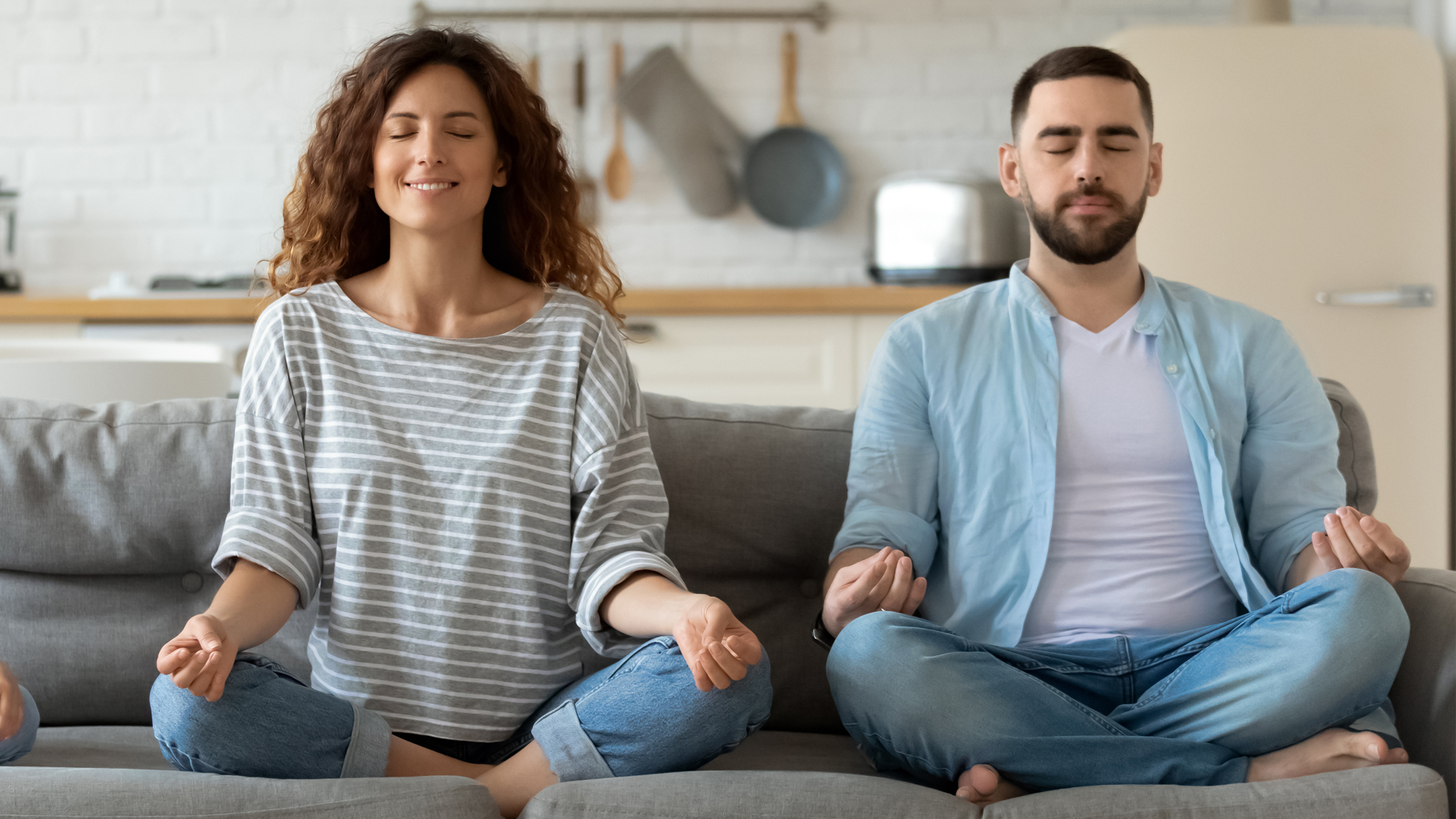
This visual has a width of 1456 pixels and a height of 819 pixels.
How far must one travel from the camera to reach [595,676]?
1232mm

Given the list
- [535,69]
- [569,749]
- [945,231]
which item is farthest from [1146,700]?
[535,69]

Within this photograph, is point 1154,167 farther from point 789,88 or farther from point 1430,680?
point 789,88

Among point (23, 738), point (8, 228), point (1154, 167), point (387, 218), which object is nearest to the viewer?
point (23, 738)

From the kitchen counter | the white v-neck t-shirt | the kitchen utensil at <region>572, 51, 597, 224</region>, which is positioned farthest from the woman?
Result: the kitchen utensil at <region>572, 51, 597, 224</region>

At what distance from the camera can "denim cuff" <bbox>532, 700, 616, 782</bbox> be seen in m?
1.15

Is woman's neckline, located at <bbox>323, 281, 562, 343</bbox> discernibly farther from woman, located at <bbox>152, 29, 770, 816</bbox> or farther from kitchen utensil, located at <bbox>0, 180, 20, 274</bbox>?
kitchen utensil, located at <bbox>0, 180, 20, 274</bbox>

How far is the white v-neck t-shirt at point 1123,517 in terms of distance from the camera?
1.38 meters

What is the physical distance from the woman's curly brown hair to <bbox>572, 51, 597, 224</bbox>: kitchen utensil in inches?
74.9

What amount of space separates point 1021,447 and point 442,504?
2.19 feet

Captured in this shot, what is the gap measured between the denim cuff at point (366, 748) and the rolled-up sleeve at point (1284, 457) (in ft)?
3.28

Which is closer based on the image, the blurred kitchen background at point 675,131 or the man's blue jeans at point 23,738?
the man's blue jeans at point 23,738

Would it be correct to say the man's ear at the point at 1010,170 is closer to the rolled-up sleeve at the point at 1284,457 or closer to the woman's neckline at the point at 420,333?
the rolled-up sleeve at the point at 1284,457

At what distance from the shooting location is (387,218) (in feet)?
4.84

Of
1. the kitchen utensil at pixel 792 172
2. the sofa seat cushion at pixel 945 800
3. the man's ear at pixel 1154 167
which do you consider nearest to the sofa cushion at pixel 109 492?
the sofa seat cushion at pixel 945 800
